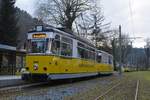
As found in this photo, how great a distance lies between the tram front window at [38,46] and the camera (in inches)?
857

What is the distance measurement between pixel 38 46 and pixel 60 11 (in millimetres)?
33036

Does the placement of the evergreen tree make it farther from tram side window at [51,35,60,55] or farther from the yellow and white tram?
tram side window at [51,35,60,55]

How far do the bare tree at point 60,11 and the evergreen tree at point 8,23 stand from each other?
4.37 m

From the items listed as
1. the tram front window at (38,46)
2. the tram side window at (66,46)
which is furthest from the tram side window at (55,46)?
the tram side window at (66,46)

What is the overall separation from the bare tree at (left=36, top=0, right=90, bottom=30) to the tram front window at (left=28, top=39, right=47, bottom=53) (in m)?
31.7

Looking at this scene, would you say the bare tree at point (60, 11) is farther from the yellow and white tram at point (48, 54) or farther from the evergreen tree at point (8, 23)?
the yellow and white tram at point (48, 54)

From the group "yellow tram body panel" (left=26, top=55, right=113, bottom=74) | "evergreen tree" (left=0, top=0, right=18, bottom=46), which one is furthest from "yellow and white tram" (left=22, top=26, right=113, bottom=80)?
"evergreen tree" (left=0, top=0, right=18, bottom=46)

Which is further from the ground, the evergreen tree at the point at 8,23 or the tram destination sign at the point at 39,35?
the evergreen tree at the point at 8,23

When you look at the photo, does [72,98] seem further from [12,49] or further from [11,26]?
[11,26]

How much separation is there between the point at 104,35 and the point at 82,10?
17394 millimetres

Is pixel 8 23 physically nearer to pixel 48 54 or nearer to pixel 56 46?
pixel 56 46

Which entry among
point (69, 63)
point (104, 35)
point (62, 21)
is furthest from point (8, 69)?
point (104, 35)

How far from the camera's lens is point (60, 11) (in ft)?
179

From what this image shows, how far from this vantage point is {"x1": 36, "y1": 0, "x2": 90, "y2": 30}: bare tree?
2126 inches
